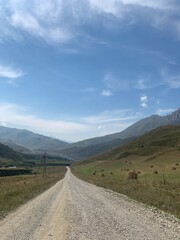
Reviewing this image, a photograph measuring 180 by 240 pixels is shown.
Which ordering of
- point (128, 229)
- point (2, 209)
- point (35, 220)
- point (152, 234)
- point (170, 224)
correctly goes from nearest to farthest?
point (152, 234) < point (128, 229) < point (170, 224) < point (35, 220) < point (2, 209)

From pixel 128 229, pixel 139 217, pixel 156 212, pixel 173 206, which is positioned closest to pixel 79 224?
pixel 128 229

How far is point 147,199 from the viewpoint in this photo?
31328mm

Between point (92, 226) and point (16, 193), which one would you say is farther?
point (16, 193)

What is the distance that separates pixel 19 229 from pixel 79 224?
9.94 ft

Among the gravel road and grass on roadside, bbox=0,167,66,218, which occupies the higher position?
grass on roadside, bbox=0,167,66,218

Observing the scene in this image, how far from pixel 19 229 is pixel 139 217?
7239 mm

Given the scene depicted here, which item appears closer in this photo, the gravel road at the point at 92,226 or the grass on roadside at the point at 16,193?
the gravel road at the point at 92,226

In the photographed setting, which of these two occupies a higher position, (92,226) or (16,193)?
(16,193)

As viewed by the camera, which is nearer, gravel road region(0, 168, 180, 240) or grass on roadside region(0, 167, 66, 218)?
gravel road region(0, 168, 180, 240)

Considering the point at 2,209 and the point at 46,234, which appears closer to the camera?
the point at 46,234

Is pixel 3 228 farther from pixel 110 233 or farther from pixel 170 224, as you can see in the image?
pixel 170 224

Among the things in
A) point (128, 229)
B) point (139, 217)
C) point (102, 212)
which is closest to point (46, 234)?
point (128, 229)

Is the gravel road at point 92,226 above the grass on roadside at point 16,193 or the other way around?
the other way around

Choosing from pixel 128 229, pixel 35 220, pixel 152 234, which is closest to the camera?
pixel 152 234
